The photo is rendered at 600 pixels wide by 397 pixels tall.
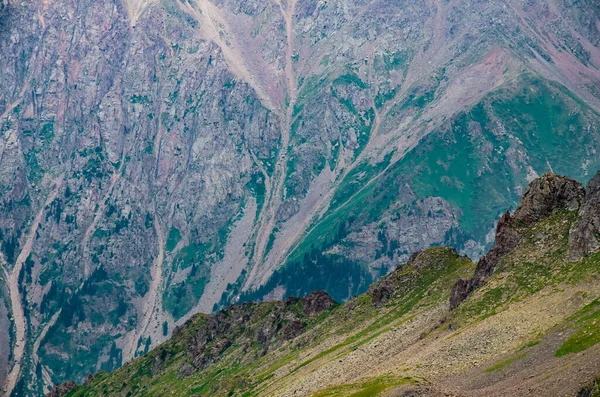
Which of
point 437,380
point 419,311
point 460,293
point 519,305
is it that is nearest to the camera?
point 437,380

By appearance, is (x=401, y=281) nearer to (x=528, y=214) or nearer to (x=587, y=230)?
(x=528, y=214)

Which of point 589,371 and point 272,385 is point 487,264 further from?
point 589,371

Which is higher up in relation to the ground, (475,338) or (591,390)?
(475,338)

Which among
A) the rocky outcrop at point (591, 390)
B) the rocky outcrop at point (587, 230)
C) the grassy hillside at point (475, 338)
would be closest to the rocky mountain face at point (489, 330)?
the rocky outcrop at point (591, 390)

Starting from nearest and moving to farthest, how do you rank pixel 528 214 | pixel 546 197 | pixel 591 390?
1. pixel 591 390
2. pixel 546 197
3. pixel 528 214

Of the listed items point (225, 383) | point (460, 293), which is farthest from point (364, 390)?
point (225, 383)

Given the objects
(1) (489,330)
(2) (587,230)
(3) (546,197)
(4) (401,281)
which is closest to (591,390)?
(1) (489,330)

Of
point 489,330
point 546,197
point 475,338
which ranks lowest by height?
point 489,330

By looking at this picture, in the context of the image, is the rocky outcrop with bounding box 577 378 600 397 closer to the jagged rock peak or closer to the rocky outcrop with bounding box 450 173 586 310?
the rocky outcrop with bounding box 450 173 586 310

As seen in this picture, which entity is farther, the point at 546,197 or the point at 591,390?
the point at 546,197
